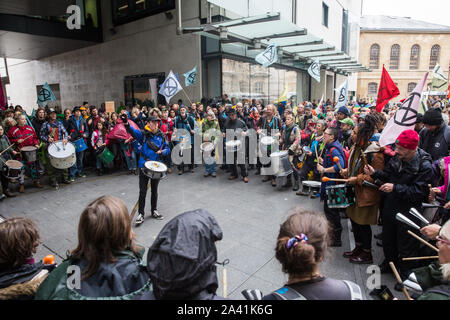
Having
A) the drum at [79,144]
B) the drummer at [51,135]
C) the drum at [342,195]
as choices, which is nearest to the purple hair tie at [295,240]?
the drum at [342,195]

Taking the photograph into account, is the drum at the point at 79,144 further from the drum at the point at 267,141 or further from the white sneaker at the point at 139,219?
the drum at the point at 267,141

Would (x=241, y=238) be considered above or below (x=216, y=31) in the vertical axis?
below

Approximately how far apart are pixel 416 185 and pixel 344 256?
1.56 meters

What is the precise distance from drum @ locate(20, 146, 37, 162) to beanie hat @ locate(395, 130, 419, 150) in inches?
319

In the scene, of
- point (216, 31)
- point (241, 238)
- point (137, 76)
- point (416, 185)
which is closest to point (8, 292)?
point (241, 238)

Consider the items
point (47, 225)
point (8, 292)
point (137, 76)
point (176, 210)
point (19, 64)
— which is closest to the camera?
point (8, 292)

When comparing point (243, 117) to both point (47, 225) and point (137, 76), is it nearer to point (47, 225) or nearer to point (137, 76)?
point (47, 225)

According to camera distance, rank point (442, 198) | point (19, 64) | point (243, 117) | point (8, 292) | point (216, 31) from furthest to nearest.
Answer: point (19, 64) → point (216, 31) → point (243, 117) → point (442, 198) → point (8, 292)

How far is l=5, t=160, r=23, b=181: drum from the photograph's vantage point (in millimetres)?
6854

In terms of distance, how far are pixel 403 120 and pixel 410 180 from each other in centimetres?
A: 83

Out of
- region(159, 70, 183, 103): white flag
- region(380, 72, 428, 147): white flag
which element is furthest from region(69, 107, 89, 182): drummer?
region(380, 72, 428, 147): white flag

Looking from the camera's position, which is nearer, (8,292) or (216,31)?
(8,292)

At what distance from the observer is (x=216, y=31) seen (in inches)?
410

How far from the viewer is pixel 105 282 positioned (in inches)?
69.7
